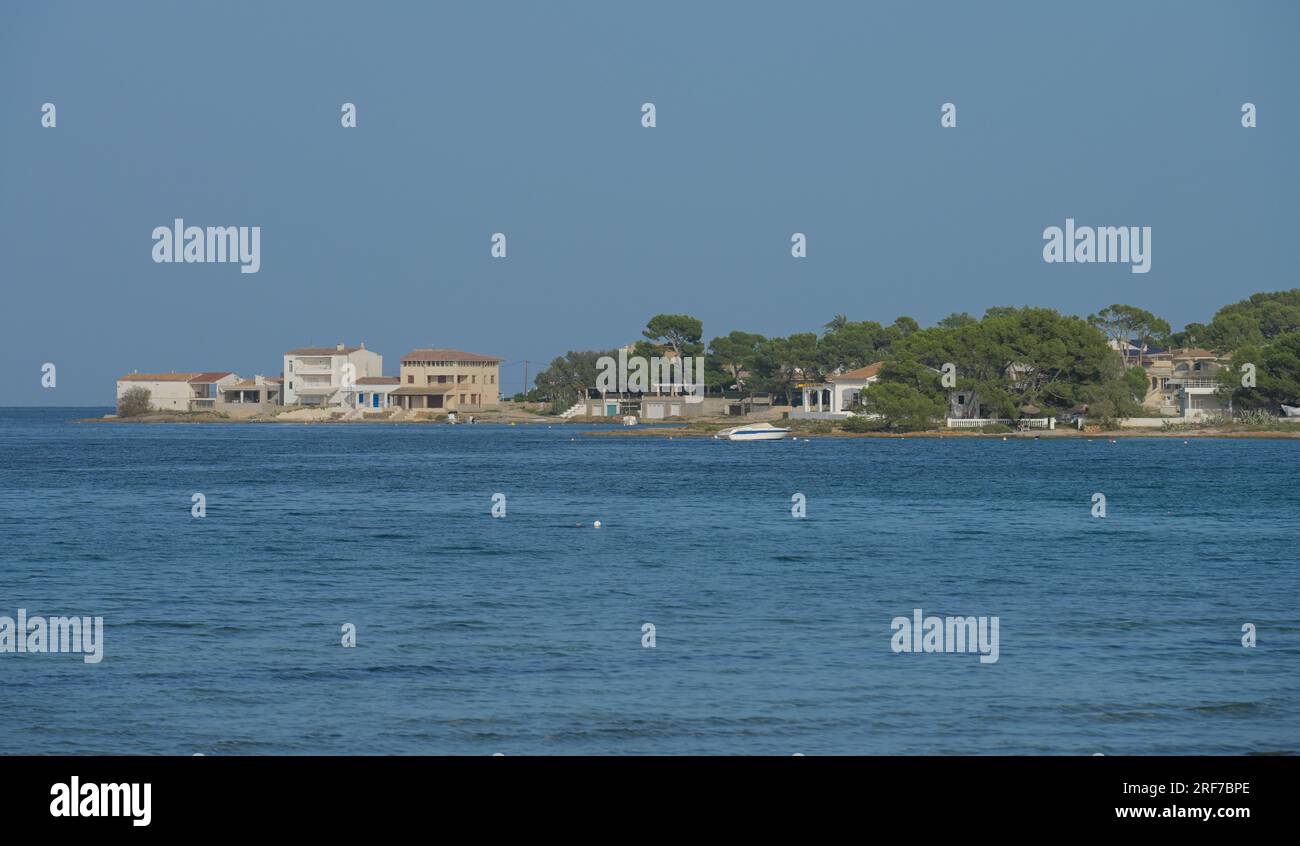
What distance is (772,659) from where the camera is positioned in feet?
65.2

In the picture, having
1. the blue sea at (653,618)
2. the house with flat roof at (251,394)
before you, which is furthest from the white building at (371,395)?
the blue sea at (653,618)

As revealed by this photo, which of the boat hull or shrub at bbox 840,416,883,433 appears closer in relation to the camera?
the boat hull

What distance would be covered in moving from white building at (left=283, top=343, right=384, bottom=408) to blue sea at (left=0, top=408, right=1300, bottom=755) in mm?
111611

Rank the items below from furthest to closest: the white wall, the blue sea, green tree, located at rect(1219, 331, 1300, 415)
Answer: the white wall, green tree, located at rect(1219, 331, 1300, 415), the blue sea

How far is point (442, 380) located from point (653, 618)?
150142 mm

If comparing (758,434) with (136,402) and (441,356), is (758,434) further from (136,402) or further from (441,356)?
(136,402)

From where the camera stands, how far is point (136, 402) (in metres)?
183

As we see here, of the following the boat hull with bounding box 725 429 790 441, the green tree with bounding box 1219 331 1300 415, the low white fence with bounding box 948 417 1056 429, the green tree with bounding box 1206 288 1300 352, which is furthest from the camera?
the green tree with bounding box 1206 288 1300 352

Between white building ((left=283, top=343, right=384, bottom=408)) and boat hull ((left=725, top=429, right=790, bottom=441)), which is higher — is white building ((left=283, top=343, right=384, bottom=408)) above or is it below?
above

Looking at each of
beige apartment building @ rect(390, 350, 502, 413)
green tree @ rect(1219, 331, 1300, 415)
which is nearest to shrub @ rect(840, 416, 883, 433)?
green tree @ rect(1219, 331, 1300, 415)

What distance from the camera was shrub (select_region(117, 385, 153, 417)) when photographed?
182 m

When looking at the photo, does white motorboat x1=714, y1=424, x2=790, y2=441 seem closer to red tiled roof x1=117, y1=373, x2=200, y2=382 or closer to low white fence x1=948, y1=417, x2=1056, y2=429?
low white fence x1=948, y1=417, x2=1056, y2=429

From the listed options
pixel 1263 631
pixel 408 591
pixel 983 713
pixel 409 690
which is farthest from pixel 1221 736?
pixel 408 591

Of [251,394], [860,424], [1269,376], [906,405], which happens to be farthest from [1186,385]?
[251,394]
